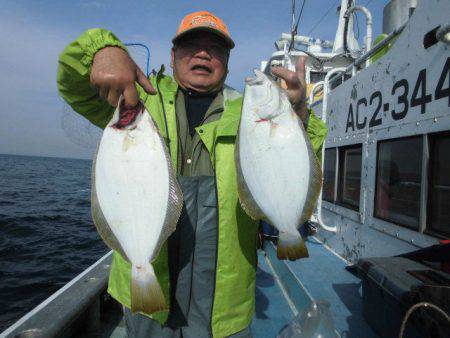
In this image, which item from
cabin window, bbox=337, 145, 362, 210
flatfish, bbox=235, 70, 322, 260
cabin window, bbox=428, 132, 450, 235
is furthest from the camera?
cabin window, bbox=337, 145, 362, 210

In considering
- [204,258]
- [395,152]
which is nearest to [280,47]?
[395,152]

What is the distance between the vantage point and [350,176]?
529 centimetres

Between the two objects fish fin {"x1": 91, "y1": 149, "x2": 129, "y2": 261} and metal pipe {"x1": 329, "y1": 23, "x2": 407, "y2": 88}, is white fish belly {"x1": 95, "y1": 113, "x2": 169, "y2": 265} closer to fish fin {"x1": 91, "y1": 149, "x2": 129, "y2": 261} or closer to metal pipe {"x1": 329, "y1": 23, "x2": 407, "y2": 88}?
fish fin {"x1": 91, "y1": 149, "x2": 129, "y2": 261}

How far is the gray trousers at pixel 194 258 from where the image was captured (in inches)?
75.2

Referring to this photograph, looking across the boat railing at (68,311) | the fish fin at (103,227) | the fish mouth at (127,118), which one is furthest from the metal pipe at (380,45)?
the boat railing at (68,311)

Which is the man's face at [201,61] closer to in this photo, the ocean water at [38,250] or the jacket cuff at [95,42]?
the jacket cuff at [95,42]

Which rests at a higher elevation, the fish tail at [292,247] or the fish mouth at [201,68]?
the fish mouth at [201,68]

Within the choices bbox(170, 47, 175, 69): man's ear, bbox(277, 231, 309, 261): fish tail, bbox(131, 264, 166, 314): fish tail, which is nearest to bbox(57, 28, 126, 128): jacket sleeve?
bbox(170, 47, 175, 69): man's ear

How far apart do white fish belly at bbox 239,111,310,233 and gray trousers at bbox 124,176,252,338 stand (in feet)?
0.95

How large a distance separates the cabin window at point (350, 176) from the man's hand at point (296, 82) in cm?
335

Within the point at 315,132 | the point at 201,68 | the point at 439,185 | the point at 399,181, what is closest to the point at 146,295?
the point at 315,132

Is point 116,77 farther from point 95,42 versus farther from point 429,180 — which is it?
point 429,180

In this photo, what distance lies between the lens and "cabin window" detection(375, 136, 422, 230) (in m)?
3.56

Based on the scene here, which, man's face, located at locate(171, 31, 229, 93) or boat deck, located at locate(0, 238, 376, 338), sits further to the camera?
boat deck, located at locate(0, 238, 376, 338)
